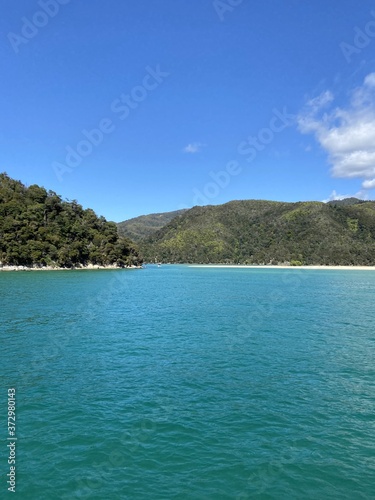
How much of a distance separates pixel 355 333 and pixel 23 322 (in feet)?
102

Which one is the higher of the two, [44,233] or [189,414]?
[44,233]

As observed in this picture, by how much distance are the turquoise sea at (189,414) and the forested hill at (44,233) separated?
421 feet

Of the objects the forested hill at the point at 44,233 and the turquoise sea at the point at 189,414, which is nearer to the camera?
the turquoise sea at the point at 189,414

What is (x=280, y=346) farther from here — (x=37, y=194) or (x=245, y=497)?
(x=37, y=194)

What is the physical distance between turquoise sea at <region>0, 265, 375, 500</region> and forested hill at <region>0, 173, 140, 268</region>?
421 feet

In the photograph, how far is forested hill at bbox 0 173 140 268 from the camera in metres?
147

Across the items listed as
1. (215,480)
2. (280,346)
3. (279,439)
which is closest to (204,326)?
(280,346)

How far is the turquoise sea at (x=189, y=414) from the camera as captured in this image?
10.3 meters

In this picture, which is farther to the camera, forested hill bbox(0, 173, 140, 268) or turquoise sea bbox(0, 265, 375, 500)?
forested hill bbox(0, 173, 140, 268)

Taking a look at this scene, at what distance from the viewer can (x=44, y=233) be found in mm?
161500

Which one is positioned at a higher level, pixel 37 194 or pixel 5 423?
pixel 37 194

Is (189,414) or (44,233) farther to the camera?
(44,233)

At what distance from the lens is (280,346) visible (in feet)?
86.7

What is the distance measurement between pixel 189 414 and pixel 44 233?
162m
